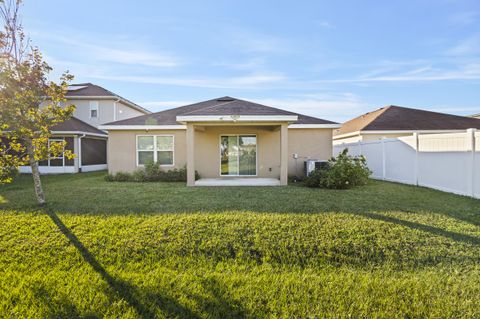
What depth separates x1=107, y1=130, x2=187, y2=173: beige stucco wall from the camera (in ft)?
44.4

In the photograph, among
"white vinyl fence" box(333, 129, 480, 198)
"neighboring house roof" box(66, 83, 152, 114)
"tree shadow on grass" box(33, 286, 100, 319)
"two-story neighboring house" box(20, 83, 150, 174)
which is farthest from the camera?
"neighboring house roof" box(66, 83, 152, 114)

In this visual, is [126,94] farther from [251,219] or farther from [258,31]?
[251,219]

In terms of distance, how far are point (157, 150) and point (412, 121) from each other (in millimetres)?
17145

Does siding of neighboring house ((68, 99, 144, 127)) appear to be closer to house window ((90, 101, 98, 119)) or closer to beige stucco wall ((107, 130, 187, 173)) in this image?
house window ((90, 101, 98, 119))

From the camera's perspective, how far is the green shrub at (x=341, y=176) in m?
10.0

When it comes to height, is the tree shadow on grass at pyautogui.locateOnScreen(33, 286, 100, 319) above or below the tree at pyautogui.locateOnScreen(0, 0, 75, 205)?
below

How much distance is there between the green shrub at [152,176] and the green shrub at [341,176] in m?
5.83

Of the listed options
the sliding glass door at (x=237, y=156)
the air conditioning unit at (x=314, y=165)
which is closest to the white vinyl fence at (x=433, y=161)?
the air conditioning unit at (x=314, y=165)

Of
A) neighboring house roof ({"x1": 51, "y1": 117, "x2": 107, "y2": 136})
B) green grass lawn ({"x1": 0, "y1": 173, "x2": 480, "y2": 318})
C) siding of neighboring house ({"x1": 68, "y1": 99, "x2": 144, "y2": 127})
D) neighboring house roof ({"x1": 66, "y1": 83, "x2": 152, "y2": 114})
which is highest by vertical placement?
neighboring house roof ({"x1": 66, "y1": 83, "x2": 152, "y2": 114})

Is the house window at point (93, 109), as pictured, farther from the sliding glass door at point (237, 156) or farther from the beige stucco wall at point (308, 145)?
the beige stucco wall at point (308, 145)

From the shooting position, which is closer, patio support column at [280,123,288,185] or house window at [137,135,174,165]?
patio support column at [280,123,288,185]

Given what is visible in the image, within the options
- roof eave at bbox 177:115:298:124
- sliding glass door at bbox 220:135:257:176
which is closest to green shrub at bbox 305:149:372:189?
roof eave at bbox 177:115:298:124

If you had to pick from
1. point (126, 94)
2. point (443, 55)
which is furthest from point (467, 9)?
point (126, 94)

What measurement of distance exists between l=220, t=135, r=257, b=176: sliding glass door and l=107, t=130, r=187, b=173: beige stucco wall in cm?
206
